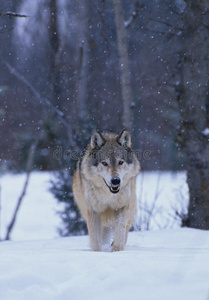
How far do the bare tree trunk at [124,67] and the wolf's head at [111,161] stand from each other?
4219 mm

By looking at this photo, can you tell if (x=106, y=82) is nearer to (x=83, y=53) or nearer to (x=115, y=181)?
(x=83, y=53)

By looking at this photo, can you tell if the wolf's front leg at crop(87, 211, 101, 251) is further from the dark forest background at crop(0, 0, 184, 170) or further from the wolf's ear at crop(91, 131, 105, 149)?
the dark forest background at crop(0, 0, 184, 170)

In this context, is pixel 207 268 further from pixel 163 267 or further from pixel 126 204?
pixel 126 204

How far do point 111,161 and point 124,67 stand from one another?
5003 mm

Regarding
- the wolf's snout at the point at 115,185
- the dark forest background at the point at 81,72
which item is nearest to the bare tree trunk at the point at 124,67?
the dark forest background at the point at 81,72

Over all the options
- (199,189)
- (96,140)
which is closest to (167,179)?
(199,189)

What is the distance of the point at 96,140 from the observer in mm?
5621

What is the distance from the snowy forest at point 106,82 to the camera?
863 cm

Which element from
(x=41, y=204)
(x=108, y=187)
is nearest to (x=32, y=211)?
(x=41, y=204)

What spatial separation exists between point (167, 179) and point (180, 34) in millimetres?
7619

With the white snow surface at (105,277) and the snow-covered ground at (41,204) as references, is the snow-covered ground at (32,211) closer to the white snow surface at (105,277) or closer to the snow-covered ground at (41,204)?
the snow-covered ground at (41,204)

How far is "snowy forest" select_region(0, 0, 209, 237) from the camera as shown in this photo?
28.3 feet

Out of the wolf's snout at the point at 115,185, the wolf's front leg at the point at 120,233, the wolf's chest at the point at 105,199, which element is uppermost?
the wolf's snout at the point at 115,185

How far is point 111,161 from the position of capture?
5355 millimetres
